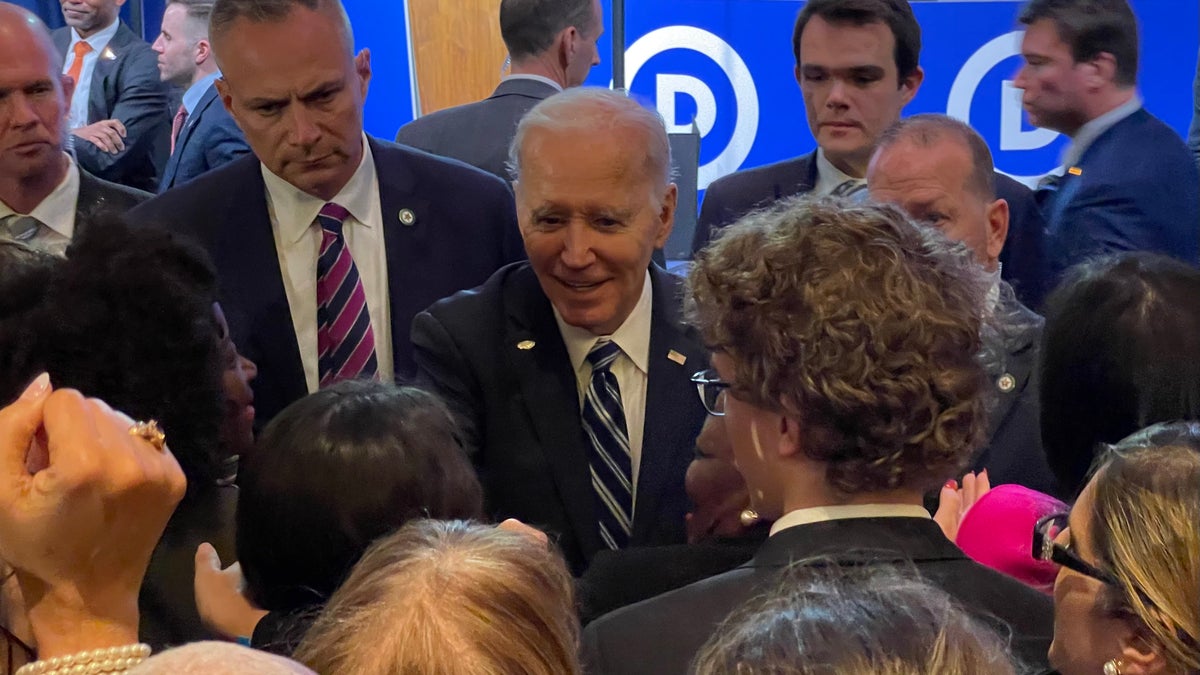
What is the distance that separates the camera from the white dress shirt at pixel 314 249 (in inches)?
104

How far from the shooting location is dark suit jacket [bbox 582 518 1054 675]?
1.44 meters

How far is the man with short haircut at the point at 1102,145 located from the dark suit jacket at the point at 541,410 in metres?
1.53

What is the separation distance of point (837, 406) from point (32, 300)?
43.4 inches

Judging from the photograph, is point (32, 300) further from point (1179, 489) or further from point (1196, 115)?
point (1196, 115)

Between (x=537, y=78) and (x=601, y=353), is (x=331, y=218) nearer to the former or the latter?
(x=601, y=353)

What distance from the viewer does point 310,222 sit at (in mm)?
2705

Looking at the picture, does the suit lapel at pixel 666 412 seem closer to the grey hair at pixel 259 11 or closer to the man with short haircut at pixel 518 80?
the grey hair at pixel 259 11

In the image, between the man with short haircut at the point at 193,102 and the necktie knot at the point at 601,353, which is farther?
the man with short haircut at the point at 193,102

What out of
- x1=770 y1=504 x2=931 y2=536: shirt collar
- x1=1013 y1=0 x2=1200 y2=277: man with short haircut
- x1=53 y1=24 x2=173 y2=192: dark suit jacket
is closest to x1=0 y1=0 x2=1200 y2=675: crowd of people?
x1=770 y1=504 x2=931 y2=536: shirt collar

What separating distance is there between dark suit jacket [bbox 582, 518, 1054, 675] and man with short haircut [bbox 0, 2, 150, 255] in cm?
197

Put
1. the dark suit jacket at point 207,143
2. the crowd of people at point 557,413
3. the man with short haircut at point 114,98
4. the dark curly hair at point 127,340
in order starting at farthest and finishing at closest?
the man with short haircut at point 114,98 → the dark suit jacket at point 207,143 → the dark curly hair at point 127,340 → the crowd of people at point 557,413

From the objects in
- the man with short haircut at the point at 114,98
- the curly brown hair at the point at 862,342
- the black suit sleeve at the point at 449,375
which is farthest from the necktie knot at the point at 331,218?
the man with short haircut at the point at 114,98

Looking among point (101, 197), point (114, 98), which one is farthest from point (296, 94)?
point (114, 98)

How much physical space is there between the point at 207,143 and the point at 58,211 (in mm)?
1518
